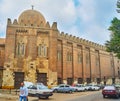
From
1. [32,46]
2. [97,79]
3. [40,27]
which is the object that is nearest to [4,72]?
[32,46]

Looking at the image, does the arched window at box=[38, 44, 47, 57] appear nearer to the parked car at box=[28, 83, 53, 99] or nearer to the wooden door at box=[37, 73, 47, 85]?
the wooden door at box=[37, 73, 47, 85]

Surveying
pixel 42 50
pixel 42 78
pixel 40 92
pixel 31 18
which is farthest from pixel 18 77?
pixel 40 92

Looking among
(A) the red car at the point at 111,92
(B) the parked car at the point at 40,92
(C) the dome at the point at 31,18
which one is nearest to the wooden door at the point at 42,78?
(C) the dome at the point at 31,18

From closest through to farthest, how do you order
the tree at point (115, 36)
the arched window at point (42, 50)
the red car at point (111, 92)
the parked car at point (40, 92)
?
the tree at point (115, 36) → the parked car at point (40, 92) → the red car at point (111, 92) → the arched window at point (42, 50)

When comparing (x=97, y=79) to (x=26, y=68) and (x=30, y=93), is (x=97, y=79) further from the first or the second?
(x=30, y=93)

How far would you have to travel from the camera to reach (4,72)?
33.2 meters

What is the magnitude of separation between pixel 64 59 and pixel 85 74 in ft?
23.3

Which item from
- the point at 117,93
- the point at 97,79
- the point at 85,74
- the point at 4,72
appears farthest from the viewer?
the point at 97,79

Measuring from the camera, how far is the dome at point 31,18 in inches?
1487

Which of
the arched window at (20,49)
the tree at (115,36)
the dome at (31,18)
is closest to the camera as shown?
the tree at (115,36)

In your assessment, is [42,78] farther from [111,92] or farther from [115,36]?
[115,36]

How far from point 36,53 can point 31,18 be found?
23.5 feet

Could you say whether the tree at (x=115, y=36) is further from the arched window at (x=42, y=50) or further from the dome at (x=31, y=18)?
the dome at (x=31, y=18)

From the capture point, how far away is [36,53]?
34.7 m
